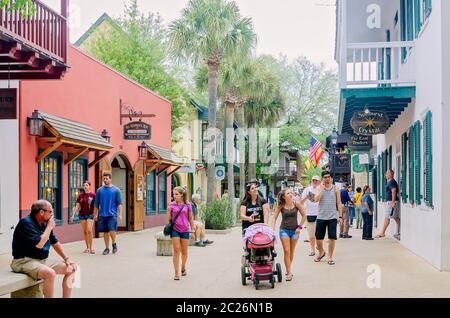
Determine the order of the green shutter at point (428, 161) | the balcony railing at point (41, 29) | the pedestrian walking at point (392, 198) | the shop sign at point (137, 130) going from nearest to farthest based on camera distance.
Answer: the balcony railing at point (41, 29), the green shutter at point (428, 161), the pedestrian walking at point (392, 198), the shop sign at point (137, 130)

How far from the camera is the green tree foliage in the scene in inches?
1486

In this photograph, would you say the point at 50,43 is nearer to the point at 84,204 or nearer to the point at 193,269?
the point at 84,204

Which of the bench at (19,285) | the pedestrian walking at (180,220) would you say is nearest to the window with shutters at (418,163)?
the pedestrian walking at (180,220)

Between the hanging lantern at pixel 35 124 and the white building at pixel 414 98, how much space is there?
684cm

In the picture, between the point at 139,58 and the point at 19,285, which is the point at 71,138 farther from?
the point at 139,58

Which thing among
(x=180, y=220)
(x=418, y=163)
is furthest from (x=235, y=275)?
(x=418, y=163)

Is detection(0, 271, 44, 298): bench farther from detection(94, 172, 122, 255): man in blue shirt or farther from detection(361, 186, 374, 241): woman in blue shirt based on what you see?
detection(361, 186, 374, 241): woman in blue shirt

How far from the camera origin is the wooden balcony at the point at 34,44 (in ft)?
37.2

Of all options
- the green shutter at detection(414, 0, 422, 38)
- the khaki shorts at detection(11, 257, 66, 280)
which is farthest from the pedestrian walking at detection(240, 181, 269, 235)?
the green shutter at detection(414, 0, 422, 38)

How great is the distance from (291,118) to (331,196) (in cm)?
4742

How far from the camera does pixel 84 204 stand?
50.2 feet

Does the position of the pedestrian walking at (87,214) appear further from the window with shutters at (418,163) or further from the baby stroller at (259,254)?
the window with shutters at (418,163)

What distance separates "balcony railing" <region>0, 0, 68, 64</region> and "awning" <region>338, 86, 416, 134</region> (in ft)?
19.4
